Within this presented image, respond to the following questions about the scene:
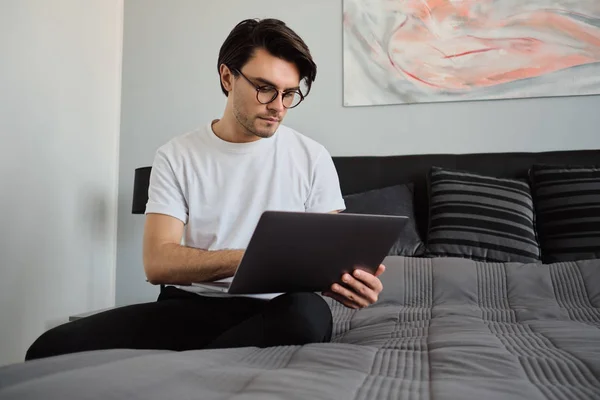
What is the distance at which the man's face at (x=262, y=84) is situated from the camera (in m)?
1.50

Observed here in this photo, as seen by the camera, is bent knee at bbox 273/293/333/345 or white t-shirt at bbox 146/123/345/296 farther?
white t-shirt at bbox 146/123/345/296

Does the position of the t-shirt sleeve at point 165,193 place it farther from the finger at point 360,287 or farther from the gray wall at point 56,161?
the gray wall at point 56,161

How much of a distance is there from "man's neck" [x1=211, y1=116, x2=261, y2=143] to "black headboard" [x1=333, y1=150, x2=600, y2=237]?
882 millimetres

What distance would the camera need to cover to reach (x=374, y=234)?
1.12 m

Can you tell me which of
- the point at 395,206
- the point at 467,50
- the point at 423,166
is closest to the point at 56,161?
the point at 395,206

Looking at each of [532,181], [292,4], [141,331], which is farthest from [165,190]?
[292,4]

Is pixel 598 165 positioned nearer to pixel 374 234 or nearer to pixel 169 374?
pixel 374 234

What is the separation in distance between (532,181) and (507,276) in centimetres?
56

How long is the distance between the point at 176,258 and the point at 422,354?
652 mm

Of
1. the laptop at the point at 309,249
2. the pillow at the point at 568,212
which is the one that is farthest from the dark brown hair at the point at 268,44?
the pillow at the point at 568,212

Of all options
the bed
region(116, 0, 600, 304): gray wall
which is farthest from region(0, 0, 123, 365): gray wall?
the bed

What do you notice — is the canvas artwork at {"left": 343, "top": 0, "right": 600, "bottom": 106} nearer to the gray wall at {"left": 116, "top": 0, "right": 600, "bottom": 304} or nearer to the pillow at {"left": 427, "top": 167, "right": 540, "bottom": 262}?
the gray wall at {"left": 116, "top": 0, "right": 600, "bottom": 304}

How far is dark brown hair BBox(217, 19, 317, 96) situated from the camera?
151 cm

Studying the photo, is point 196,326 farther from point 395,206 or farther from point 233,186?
point 395,206
